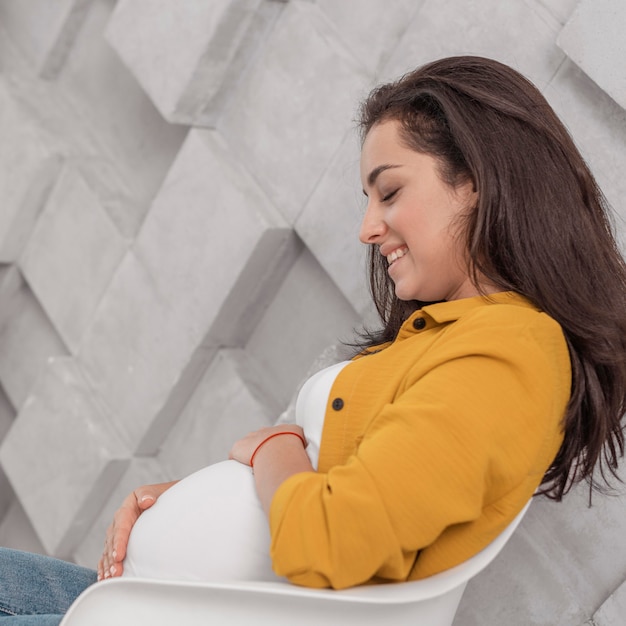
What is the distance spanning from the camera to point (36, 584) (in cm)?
149

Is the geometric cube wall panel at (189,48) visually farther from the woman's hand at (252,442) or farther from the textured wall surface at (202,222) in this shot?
the woman's hand at (252,442)

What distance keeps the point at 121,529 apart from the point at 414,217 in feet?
2.21

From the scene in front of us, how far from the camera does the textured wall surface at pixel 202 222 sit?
1.85 meters

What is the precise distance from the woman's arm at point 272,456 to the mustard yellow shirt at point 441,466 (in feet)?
0.33

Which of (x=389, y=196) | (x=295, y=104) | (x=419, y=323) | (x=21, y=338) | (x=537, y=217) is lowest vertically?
(x=21, y=338)

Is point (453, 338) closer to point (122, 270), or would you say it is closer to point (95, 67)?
point (122, 270)

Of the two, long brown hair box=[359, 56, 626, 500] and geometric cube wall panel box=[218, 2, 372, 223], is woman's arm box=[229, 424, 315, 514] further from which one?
geometric cube wall panel box=[218, 2, 372, 223]

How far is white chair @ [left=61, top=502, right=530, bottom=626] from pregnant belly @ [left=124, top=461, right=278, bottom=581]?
13 centimetres

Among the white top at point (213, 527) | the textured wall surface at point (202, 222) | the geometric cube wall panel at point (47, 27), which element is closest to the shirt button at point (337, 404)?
the white top at point (213, 527)

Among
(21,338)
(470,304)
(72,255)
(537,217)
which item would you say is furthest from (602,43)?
(21,338)

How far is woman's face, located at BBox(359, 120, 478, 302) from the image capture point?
1.34m

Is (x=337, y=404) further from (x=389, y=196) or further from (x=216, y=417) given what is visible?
(x=216, y=417)

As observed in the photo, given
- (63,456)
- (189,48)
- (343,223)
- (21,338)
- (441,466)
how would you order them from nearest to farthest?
(441,466) < (343,223) < (189,48) < (63,456) < (21,338)

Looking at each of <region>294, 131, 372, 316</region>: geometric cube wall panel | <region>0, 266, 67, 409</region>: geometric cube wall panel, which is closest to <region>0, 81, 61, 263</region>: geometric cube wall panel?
<region>0, 266, 67, 409</region>: geometric cube wall panel
